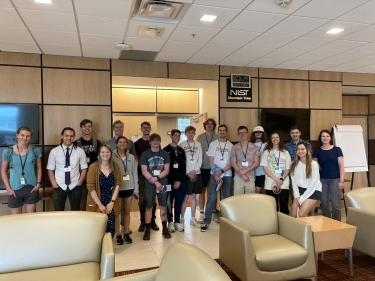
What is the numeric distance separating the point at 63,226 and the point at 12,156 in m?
2.01

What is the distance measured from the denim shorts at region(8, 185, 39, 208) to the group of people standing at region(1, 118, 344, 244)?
0.01 m

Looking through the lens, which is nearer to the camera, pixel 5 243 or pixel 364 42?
pixel 5 243

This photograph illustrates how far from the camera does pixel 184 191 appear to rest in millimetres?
4996

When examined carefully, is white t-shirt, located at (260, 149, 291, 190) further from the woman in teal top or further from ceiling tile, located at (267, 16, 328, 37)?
the woman in teal top

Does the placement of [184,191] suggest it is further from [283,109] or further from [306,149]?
[283,109]

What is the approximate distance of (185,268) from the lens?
5.44 feet

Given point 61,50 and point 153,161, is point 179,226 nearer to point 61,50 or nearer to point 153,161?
point 153,161

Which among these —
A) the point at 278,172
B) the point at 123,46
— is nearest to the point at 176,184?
the point at 278,172

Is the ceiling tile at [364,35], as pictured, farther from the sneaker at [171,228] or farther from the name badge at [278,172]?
the sneaker at [171,228]

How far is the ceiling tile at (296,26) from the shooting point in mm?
3766

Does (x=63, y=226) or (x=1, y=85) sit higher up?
(x=1, y=85)

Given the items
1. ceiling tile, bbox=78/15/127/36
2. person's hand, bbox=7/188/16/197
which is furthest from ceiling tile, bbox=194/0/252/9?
person's hand, bbox=7/188/16/197

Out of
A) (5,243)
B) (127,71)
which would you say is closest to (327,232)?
(5,243)

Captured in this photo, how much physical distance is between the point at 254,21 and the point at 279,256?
107 inches
